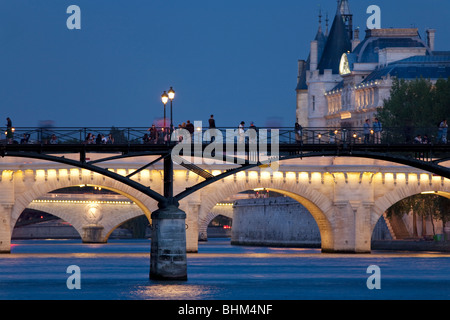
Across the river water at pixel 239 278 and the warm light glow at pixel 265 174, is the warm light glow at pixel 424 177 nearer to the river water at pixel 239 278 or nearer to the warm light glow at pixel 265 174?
the river water at pixel 239 278

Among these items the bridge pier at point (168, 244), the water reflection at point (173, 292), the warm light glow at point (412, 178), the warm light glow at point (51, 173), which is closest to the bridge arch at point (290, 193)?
the warm light glow at point (412, 178)

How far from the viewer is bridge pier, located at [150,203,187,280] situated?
5591 centimetres

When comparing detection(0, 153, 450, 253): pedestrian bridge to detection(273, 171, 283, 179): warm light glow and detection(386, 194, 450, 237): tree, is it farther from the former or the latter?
detection(386, 194, 450, 237): tree

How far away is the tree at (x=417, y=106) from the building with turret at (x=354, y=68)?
1631 centimetres

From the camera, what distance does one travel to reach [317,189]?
284 feet

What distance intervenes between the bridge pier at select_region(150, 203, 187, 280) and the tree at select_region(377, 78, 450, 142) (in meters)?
41.8

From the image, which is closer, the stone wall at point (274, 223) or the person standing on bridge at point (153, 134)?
the person standing on bridge at point (153, 134)

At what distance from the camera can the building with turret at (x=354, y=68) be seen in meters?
130

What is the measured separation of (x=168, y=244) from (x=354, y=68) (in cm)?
8626

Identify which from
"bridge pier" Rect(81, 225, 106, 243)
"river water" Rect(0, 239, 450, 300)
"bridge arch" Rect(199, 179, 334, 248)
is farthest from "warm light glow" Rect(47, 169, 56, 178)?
"bridge pier" Rect(81, 225, 106, 243)

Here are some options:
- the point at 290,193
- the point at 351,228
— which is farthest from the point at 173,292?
the point at 290,193

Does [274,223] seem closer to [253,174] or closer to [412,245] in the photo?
[412,245]

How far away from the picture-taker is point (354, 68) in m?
140
